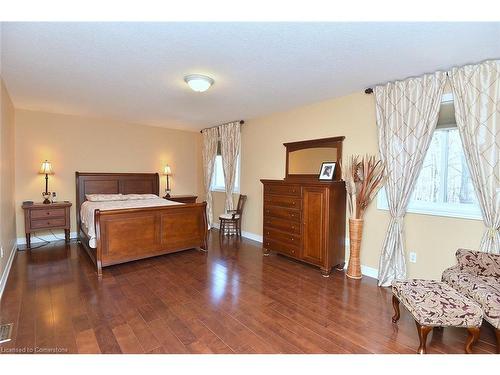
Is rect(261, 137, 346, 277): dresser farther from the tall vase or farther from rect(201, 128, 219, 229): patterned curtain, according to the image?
rect(201, 128, 219, 229): patterned curtain

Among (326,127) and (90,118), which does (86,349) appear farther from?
(90,118)

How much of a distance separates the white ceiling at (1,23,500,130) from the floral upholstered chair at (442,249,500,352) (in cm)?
182

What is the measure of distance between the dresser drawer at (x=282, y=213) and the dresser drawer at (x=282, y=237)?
0.76 ft

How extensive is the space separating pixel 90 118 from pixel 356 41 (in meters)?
5.02

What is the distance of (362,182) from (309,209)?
75 centimetres

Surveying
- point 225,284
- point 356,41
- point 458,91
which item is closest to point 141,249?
point 225,284

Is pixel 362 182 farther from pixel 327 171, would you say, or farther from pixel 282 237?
pixel 282 237

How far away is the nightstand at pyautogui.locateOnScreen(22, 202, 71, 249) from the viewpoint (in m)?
4.12

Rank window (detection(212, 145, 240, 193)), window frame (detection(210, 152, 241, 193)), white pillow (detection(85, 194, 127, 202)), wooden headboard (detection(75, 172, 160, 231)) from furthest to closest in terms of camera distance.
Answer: window (detection(212, 145, 240, 193)) → window frame (detection(210, 152, 241, 193)) → wooden headboard (detection(75, 172, 160, 231)) → white pillow (detection(85, 194, 127, 202))

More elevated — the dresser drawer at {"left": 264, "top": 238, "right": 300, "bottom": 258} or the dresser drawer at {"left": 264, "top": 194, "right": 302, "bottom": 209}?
the dresser drawer at {"left": 264, "top": 194, "right": 302, "bottom": 209}

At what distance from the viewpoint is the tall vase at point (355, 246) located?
126 inches

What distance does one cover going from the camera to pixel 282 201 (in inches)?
150

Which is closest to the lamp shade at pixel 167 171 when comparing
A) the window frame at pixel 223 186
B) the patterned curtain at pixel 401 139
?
the window frame at pixel 223 186

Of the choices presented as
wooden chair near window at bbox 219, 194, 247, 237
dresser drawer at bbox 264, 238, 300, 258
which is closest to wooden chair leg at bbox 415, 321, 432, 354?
dresser drawer at bbox 264, 238, 300, 258
